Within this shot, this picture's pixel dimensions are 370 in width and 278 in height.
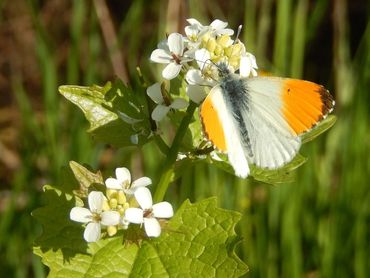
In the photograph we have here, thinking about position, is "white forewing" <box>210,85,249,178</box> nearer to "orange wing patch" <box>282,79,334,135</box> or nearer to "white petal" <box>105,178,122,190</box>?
"orange wing patch" <box>282,79,334,135</box>

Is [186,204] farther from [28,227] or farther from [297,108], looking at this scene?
[28,227]

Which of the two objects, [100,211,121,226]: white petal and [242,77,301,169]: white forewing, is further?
[242,77,301,169]: white forewing

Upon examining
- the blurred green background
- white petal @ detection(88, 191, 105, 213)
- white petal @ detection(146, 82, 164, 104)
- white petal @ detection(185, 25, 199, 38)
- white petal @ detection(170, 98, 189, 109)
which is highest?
white petal @ detection(185, 25, 199, 38)

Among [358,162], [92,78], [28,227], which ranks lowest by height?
[28,227]

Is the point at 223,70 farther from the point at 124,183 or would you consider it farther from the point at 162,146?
the point at 124,183

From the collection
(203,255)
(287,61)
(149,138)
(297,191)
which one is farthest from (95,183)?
(287,61)

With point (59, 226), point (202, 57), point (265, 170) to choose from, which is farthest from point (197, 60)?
point (59, 226)

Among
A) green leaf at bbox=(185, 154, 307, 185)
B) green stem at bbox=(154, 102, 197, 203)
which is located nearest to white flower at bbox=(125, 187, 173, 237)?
green stem at bbox=(154, 102, 197, 203)
